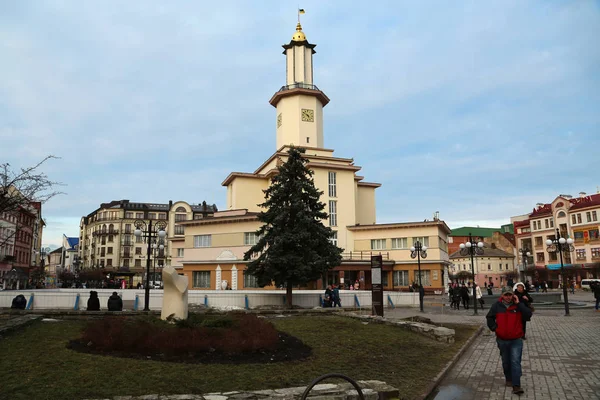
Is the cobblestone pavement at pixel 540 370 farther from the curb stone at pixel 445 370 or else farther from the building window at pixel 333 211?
the building window at pixel 333 211

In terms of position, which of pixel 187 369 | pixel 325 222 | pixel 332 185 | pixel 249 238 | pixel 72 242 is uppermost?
pixel 332 185

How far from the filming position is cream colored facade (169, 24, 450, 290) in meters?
45.3

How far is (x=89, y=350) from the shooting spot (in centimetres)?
977

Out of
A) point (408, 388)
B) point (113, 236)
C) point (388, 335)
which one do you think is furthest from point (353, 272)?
point (113, 236)

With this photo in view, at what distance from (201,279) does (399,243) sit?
22.1m

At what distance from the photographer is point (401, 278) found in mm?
49594

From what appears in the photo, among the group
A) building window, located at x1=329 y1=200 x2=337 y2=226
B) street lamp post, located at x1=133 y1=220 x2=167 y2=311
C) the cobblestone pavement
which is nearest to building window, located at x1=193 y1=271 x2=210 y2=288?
building window, located at x1=329 y1=200 x2=337 y2=226

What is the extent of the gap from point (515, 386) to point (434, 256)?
138 ft

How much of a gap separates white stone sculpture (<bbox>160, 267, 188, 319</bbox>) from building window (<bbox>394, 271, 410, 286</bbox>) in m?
39.9

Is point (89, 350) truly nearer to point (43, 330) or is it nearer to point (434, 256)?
point (43, 330)

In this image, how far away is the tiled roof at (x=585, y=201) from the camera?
64.9m

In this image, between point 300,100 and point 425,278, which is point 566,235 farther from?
point 300,100

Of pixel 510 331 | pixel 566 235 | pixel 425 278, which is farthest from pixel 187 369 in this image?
pixel 566 235

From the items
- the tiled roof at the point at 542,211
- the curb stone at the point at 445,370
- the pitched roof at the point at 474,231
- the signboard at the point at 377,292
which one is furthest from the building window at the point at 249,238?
the pitched roof at the point at 474,231
